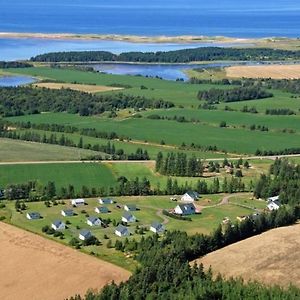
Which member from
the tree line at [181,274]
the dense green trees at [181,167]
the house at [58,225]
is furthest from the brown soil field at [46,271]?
the dense green trees at [181,167]

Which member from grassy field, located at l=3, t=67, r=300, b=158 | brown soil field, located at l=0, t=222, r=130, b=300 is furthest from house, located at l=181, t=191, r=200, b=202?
grassy field, located at l=3, t=67, r=300, b=158

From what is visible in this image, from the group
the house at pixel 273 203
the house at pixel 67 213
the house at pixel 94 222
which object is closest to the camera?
the house at pixel 94 222

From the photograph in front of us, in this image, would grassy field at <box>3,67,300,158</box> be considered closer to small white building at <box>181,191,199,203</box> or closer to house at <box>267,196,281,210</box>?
small white building at <box>181,191,199,203</box>

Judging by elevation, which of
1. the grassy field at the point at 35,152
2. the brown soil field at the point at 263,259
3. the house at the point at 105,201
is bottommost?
the house at the point at 105,201

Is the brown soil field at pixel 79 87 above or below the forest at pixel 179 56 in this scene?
below

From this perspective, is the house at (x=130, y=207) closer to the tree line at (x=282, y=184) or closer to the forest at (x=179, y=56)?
the tree line at (x=282, y=184)
